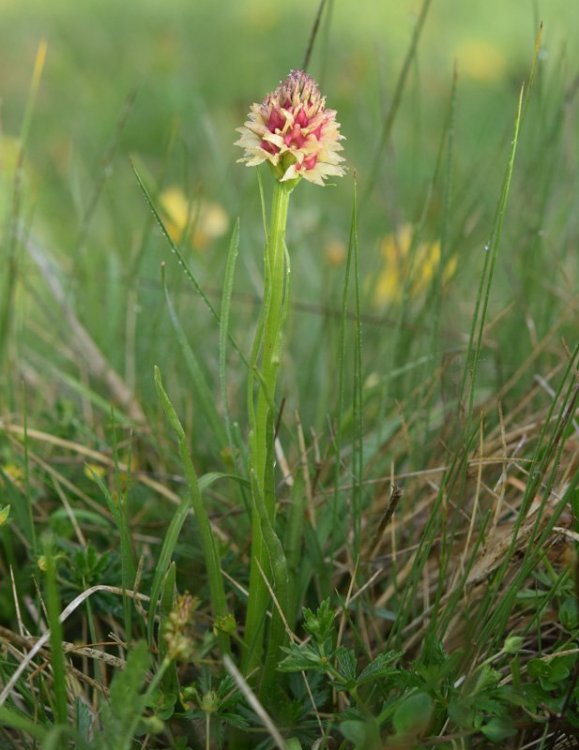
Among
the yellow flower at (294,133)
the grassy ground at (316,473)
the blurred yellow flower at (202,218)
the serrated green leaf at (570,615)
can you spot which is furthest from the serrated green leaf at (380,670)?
the blurred yellow flower at (202,218)

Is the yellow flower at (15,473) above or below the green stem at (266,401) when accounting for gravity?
below

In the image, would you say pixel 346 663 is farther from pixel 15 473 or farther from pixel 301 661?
pixel 15 473

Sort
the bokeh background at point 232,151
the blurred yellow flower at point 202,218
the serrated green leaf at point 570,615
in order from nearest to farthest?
the serrated green leaf at point 570,615 → the bokeh background at point 232,151 → the blurred yellow flower at point 202,218

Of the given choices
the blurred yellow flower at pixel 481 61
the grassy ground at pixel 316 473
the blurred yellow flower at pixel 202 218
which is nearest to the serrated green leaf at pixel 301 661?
the grassy ground at pixel 316 473

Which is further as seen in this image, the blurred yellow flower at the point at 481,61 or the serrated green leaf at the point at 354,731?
the blurred yellow flower at the point at 481,61

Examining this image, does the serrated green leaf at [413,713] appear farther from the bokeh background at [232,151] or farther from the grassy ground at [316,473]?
the bokeh background at [232,151]

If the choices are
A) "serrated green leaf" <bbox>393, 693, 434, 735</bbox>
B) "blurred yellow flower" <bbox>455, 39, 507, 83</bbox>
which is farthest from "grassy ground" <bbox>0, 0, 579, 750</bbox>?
"blurred yellow flower" <bbox>455, 39, 507, 83</bbox>

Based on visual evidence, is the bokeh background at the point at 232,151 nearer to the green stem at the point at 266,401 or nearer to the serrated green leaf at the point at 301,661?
the green stem at the point at 266,401

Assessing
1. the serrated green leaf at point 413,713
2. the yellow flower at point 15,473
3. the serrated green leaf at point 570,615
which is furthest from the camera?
the yellow flower at point 15,473

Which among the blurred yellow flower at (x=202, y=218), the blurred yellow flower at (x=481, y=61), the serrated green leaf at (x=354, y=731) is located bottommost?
the serrated green leaf at (x=354, y=731)
